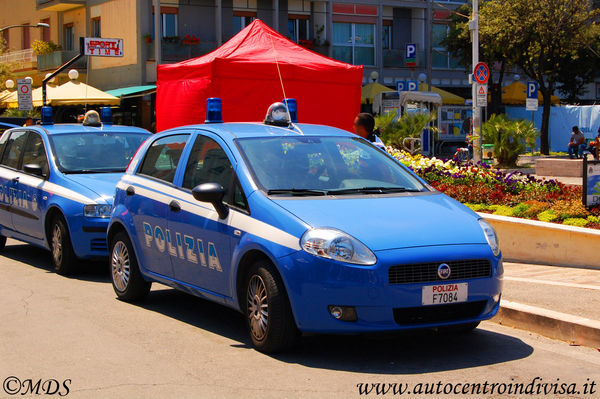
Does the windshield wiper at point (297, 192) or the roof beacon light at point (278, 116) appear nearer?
the windshield wiper at point (297, 192)

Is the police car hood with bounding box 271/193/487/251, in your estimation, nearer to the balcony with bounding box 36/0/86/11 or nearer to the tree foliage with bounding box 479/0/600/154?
the tree foliage with bounding box 479/0/600/154

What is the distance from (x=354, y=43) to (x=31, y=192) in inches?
1444

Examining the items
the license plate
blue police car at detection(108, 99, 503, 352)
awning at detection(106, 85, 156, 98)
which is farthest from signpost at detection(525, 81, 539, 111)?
the license plate

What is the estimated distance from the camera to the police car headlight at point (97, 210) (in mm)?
9688

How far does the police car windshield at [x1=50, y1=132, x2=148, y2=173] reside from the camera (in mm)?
10750

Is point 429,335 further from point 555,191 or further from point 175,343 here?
point 555,191

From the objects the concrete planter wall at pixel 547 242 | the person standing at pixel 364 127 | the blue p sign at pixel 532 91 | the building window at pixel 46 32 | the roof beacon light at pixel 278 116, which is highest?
the building window at pixel 46 32

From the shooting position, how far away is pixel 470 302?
19.8 feet

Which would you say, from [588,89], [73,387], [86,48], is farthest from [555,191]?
[588,89]

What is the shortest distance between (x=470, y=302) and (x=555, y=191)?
21.0ft

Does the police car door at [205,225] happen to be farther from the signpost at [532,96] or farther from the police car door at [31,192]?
the signpost at [532,96]

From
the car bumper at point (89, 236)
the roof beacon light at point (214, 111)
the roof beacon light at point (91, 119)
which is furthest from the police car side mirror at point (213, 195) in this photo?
the roof beacon light at point (91, 119)

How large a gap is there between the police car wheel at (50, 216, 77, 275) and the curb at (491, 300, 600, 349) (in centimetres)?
483

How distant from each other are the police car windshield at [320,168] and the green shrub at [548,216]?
13.5 feet
